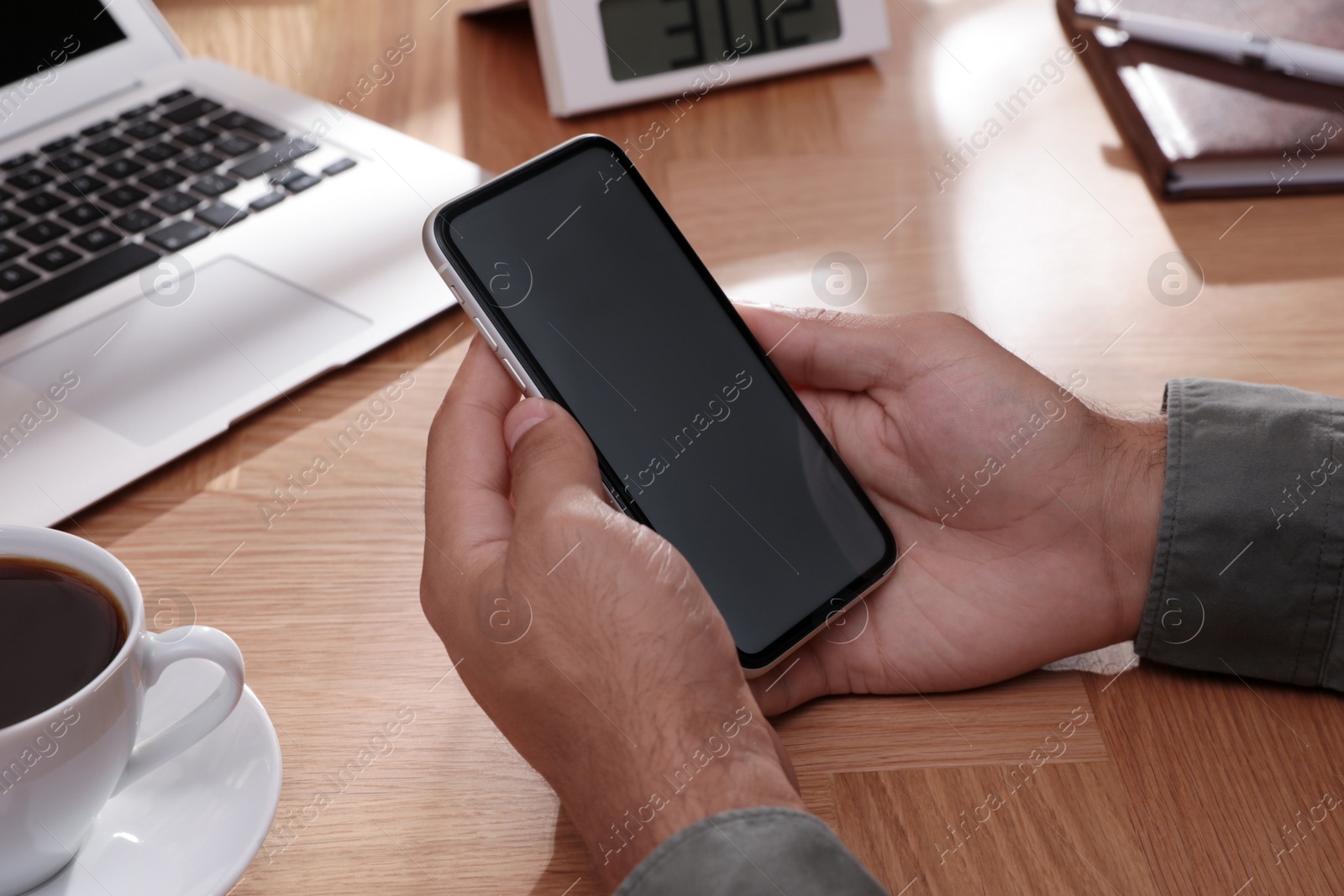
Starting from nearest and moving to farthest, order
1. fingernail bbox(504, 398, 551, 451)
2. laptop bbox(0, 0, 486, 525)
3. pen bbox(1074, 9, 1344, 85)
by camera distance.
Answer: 1. fingernail bbox(504, 398, 551, 451)
2. laptop bbox(0, 0, 486, 525)
3. pen bbox(1074, 9, 1344, 85)

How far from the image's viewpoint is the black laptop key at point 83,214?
2.38 ft

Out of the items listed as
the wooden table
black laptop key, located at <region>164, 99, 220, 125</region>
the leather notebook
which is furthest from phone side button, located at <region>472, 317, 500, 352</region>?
the leather notebook

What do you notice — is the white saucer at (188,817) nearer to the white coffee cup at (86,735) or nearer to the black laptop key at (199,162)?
the white coffee cup at (86,735)

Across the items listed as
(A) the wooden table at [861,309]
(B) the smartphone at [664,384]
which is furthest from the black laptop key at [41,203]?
(B) the smartphone at [664,384]

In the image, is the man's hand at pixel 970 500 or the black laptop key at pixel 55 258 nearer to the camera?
the man's hand at pixel 970 500

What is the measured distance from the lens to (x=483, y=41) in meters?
1.04

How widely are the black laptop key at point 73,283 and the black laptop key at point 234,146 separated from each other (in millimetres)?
117

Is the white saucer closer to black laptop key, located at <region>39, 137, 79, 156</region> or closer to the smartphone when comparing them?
the smartphone

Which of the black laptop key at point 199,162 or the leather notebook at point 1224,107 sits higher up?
the black laptop key at point 199,162

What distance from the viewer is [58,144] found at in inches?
30.6

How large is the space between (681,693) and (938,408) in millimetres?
246

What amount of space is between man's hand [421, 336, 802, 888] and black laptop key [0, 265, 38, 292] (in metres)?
0.41

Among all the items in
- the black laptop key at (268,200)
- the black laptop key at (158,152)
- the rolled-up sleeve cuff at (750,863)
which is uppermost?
the black laptop key at (158,152)

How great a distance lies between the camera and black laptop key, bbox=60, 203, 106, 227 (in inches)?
28.5
